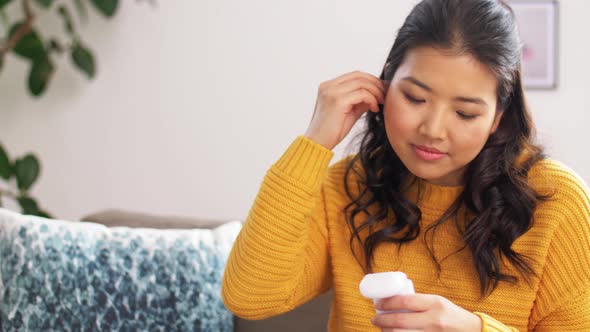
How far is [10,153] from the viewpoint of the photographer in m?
2.92

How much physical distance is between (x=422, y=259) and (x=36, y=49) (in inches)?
73.9

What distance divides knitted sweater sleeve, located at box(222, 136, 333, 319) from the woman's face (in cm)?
17

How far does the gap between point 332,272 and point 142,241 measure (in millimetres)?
461

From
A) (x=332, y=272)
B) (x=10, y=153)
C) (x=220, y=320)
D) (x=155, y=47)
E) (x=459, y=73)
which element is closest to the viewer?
(x=459, y=73)

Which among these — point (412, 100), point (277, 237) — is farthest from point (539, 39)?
point (277, 237)

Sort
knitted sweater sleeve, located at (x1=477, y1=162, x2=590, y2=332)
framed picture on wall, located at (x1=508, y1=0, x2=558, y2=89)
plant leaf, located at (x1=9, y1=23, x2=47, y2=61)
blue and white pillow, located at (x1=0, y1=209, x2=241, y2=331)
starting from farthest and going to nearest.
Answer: plant leaf, located at (x1=9, y1=23, x2=47, y2=61) → framed picture on wall, located at (x1=508, y1=0, x2=558, y2=89) → blue and white pillow, located at (x1=0, y1=209, x2=241, y2=331) → knitted sweater sleeve, located at (x1=477, y1=162, x2=590, y2=332)

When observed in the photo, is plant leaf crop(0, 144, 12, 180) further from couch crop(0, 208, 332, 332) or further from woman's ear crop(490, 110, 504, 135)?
woman's ear crop(490, 110, 504, 135)

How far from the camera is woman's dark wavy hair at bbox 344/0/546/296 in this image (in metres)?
1.17

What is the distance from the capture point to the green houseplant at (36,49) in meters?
2.56

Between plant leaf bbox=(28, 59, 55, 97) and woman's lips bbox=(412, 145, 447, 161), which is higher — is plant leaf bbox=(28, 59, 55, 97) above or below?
below

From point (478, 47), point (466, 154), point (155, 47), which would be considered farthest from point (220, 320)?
point (155, 47)

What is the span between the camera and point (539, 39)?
2541 millimetres

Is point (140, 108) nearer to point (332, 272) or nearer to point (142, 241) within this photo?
point (142, 241)

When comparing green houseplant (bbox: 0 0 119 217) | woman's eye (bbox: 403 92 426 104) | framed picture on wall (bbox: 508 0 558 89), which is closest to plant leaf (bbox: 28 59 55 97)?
green houseplant (bbox: 0 0 119 217)
